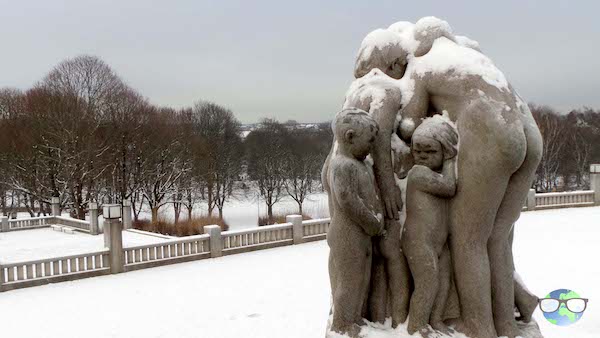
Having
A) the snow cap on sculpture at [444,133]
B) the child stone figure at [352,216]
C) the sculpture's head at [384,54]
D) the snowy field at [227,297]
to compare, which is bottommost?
the snowy field at [227,297]

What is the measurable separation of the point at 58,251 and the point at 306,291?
9116 millimetres

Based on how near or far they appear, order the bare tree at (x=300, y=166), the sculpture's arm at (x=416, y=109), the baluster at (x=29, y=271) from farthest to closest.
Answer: the bare tree at (x=300, y=166) < the baluster at (x=29, y=271) < the sculpture's arm at (x=416, y=109)

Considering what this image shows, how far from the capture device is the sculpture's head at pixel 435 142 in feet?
10.1

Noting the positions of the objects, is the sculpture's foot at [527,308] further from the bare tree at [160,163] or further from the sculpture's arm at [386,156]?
the bare tree at [160,163]

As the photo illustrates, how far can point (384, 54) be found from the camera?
3.42 metres

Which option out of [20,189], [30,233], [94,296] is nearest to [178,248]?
[94,296]

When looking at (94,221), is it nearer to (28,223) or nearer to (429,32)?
(28,223)

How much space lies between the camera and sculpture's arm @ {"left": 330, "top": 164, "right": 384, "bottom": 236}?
119 inches

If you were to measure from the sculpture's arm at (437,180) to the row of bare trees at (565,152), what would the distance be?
3495cm

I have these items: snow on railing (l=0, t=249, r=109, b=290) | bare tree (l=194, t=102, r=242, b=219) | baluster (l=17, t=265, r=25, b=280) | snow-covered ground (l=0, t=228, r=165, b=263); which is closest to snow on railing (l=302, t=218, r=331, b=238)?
snow-covered ground (l=0, t=228, r=165, b=263)

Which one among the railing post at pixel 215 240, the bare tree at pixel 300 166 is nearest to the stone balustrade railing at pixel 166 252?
the railing post at pixel 215 240

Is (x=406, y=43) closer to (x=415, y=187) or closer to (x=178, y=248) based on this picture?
(x=415, y=187)

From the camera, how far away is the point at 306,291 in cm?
898

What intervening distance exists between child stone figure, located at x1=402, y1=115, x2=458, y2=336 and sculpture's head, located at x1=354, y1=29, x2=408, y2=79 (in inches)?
18.8
